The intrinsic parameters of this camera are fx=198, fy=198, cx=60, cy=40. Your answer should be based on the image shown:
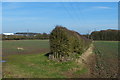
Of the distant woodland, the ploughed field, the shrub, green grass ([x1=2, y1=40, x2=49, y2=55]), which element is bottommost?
the ploughed field

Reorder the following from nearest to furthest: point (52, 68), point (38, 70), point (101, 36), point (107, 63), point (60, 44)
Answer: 1. point (38, 70)
2. point (52, 68)
3. point (107, 63)
4. point (60, 44)
5. point (101, 36)

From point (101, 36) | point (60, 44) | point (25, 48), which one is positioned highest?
point (101, 36)

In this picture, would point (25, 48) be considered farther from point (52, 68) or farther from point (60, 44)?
point (52, 68)

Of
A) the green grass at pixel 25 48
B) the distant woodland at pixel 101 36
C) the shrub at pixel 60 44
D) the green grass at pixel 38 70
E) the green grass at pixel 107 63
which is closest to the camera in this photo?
the green grass at pixel 38 70

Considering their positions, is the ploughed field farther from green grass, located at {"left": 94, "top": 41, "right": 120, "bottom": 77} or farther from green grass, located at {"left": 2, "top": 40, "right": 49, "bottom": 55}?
green grass, located at {"left": 2, "top": 40, "right": 49, "bottom": 55}

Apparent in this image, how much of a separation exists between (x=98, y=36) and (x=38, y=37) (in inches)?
1218

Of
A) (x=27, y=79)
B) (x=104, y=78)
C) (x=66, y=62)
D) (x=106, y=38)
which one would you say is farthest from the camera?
(x=106, y=38)

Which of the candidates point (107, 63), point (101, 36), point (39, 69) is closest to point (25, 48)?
point (107, 63)

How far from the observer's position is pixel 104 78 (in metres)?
9.25

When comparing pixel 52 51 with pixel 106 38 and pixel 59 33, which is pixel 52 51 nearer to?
pixel 59 33

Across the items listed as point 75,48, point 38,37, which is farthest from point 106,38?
point 75,48

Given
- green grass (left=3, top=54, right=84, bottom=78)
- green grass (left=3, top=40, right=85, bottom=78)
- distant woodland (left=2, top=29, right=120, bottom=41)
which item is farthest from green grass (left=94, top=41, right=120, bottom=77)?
distant woodland (left=2, top=29, right=120, bottom=41)

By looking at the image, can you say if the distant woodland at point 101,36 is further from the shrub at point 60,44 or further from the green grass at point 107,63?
the shrub at point 60,44

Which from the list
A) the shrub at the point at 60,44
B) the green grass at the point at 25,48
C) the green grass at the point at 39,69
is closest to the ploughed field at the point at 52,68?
the green grass at the point at 39,69
